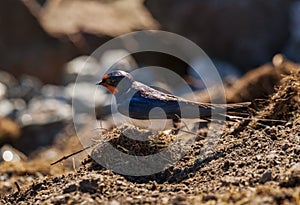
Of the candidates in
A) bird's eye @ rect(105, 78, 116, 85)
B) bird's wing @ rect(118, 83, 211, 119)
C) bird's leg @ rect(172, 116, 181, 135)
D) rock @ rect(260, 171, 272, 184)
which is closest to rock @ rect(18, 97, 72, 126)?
bird's eye @ rect(105, 78, 116, 85)

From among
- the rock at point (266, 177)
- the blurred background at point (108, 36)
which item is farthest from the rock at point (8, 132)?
the rock at point (266, 177)

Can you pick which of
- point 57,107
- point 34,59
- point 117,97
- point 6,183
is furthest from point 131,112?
point 34,59

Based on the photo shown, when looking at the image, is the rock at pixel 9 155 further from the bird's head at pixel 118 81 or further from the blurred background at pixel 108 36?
the blurred background at pixel 108 36

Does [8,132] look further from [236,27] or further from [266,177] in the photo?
[266,177]

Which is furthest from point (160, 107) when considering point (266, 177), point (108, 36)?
point (108, 36)

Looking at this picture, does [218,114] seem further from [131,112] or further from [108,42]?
[108,42]

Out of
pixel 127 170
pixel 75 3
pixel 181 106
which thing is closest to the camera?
pixel 127 170
